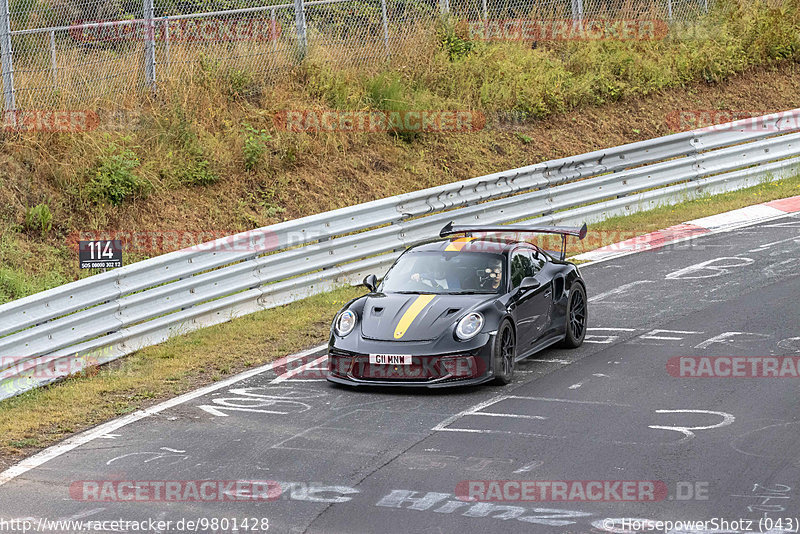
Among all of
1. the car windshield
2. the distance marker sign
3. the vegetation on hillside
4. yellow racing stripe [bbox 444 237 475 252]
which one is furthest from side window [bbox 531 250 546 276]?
the vegetation on hillside

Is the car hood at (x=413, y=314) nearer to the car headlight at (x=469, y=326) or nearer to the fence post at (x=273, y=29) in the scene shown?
the car headlight at (x=469, y=326)

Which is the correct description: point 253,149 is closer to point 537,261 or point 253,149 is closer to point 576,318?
point 537,261

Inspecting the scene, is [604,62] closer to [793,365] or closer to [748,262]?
[748,262]

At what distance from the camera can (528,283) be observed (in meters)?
11.6

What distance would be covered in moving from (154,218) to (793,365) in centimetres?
924

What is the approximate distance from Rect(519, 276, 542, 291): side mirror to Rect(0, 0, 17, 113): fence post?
8.97 m

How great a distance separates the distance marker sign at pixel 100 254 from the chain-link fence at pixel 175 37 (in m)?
5.33

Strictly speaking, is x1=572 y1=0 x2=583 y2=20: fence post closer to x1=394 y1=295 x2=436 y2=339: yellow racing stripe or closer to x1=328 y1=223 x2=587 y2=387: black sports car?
x1=328 y1=223 x2=587 y2=387: black sports car

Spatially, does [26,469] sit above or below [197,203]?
below

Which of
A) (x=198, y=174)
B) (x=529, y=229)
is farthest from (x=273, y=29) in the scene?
Result: (x=529, y=229)

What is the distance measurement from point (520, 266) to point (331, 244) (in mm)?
3900

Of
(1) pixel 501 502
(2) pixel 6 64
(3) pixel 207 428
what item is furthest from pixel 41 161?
(1) pixel 501 502

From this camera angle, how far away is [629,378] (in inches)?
432

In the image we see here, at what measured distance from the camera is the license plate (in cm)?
1065
